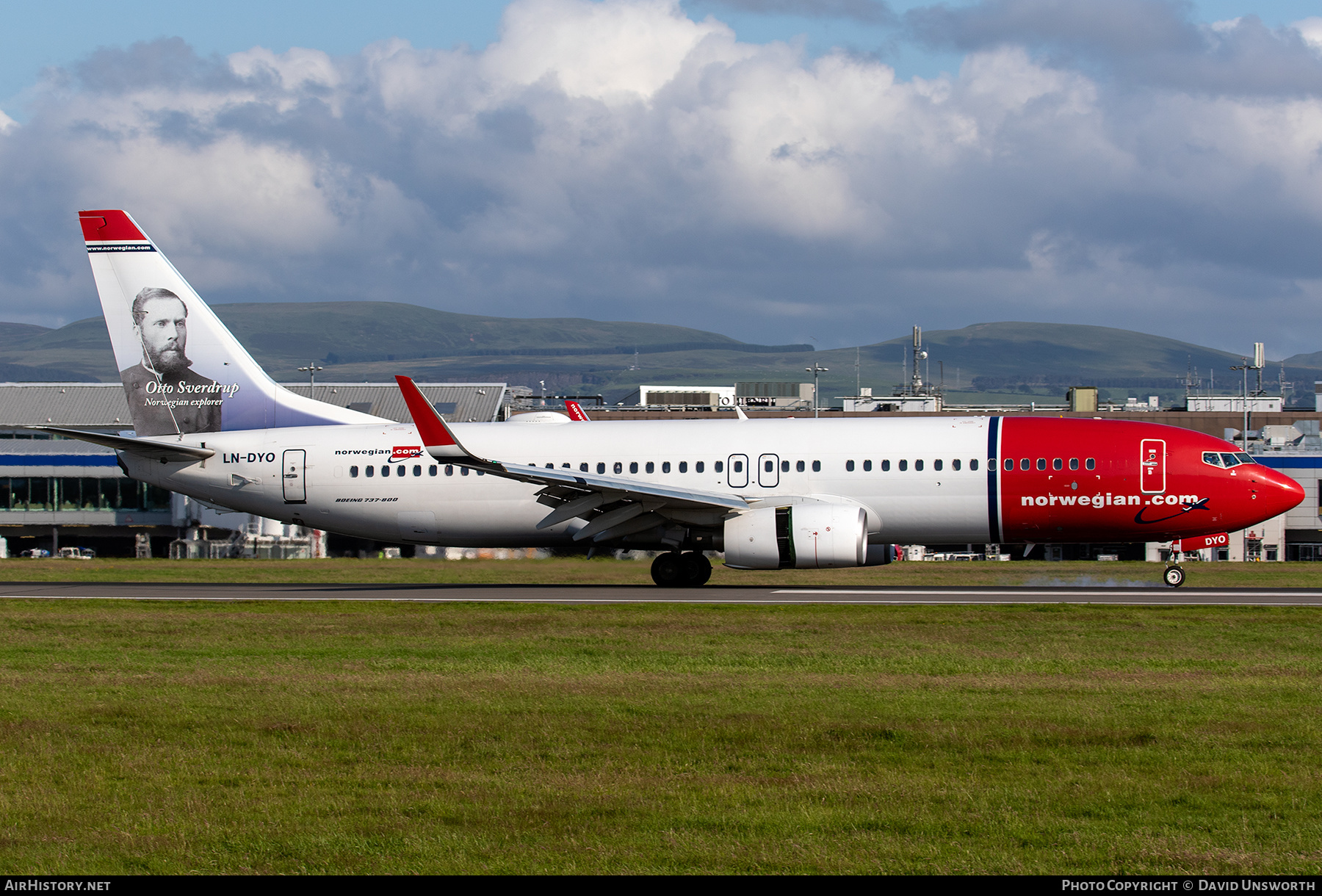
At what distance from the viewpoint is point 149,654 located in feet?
65.4

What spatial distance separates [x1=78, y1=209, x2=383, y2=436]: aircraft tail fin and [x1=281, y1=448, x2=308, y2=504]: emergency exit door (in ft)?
4.53

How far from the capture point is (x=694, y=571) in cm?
3488

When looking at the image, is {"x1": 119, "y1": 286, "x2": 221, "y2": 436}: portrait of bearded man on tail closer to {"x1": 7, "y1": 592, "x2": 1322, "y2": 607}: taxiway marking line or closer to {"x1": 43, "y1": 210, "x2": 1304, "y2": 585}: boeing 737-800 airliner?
{"x1": 43, "y1": 210, "x2": 1304, "y2": 585}: boeing 737-800 airliner

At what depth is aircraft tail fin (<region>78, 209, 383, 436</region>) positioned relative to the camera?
118 ft

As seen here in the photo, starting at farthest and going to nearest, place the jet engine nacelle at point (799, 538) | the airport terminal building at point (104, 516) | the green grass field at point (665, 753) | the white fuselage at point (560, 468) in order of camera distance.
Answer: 1. the airport terminal building at point (104, 516)
2. the white fuselage at point (560, 468)
3. the jet engine nacelle at point (799, 538)
4. the green grass field at point (665, 753)

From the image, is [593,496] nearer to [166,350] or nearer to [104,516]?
[166,350]

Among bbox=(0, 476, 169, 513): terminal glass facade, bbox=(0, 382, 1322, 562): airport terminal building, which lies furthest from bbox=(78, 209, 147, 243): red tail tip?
bbox=(0, 476, 169, 513): terminal glass facade

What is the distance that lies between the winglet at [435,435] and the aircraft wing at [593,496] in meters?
0.02

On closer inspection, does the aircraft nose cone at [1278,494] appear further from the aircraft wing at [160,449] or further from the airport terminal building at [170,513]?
the aircraft wing at [160,449]

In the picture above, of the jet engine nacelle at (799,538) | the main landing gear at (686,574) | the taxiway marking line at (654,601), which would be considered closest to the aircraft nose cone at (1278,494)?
the taxiway marking line at (654,601)

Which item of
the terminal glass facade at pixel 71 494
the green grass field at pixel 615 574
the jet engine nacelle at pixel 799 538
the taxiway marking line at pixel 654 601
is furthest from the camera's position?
the terminal glass facade at pixel 71 494

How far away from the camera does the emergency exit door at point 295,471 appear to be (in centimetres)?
3591

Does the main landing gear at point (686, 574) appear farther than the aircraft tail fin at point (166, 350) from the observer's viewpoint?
No

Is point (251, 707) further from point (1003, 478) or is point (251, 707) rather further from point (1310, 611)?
point (1003, 478)
